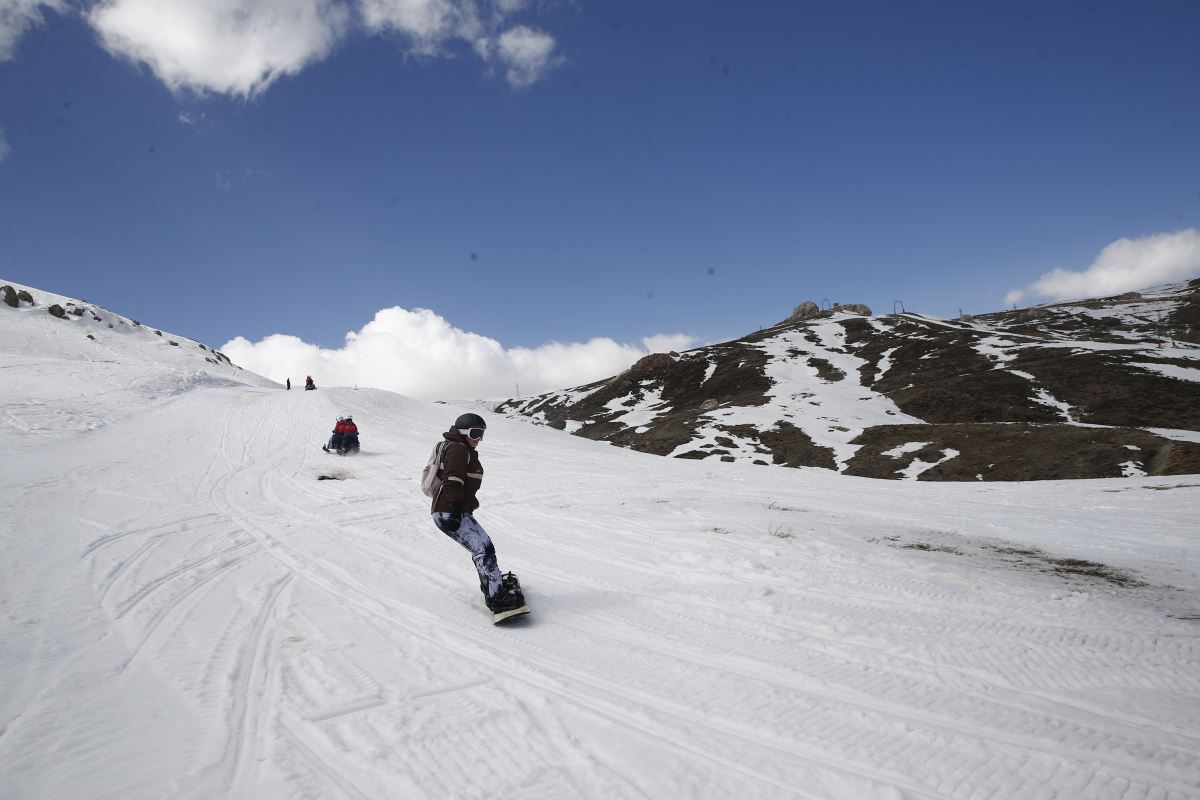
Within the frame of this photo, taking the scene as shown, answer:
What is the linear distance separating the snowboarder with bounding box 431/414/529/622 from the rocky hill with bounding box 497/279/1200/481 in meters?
32.0

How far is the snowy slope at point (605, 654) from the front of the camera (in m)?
3.13

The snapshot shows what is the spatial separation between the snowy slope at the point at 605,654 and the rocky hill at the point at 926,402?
24213 millimetres

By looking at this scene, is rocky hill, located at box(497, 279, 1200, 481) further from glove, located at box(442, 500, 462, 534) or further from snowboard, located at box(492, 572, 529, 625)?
glove, located at box(442, 500, 462, 534)

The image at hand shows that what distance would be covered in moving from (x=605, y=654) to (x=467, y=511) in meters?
2.19

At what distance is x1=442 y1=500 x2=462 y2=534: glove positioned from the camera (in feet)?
18.6

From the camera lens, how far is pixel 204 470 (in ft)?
51.7

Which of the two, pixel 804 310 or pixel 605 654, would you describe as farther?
pixel 804 310

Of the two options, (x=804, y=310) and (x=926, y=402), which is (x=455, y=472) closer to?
(x=926, y=402)

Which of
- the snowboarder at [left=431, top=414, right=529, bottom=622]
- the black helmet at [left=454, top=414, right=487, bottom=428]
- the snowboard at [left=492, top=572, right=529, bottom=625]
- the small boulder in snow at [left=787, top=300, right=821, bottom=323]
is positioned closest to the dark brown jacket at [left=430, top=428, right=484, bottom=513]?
the snowboarder at [left=431, top=414, right=529, bottom=622]

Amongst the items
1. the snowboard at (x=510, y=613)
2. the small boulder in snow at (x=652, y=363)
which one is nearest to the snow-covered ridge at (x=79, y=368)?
the snowboard at (x=510, y=613)

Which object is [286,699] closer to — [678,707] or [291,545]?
[678,707]

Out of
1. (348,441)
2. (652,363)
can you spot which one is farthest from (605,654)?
(652,363)

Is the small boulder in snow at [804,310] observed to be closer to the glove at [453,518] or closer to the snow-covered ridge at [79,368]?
the snow-covered ridge at [79,368]

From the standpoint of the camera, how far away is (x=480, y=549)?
5738 mm
